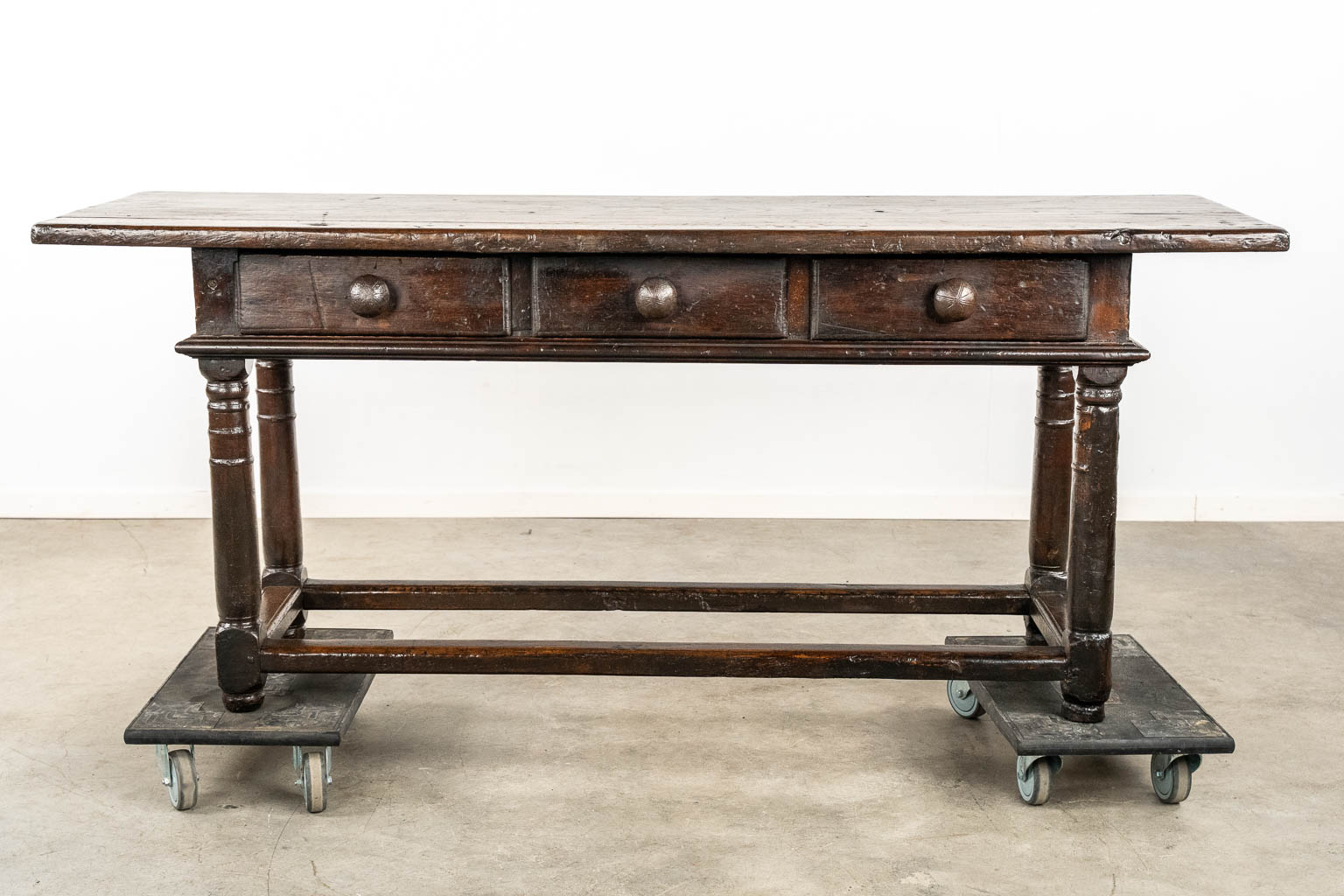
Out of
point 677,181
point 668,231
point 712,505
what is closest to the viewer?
point 668,231

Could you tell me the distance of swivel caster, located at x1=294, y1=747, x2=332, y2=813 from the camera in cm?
268

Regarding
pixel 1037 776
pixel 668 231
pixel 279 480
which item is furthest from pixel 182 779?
pixel 1037 776

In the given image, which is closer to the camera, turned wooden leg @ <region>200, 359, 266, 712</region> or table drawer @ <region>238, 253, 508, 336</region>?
table drawer @ <region>238, 253, 508, 336</region>

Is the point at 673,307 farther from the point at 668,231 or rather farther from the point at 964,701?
the point at 964,701

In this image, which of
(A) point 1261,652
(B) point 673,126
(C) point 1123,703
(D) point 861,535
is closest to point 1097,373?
(C) point 1123,703

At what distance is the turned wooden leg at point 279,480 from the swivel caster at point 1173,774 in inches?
72.4

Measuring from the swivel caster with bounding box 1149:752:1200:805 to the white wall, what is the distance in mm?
2018

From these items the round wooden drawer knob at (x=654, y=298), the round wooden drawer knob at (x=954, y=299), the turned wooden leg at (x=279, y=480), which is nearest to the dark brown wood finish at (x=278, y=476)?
the turned wooden leg at (x=279, y=480)

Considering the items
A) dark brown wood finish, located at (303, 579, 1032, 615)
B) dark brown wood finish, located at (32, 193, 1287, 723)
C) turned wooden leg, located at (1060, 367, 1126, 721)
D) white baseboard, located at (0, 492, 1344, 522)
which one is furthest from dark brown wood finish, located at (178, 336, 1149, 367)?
white baseboard, located at (0, 492, 1344, 522)

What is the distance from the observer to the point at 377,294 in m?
2.52

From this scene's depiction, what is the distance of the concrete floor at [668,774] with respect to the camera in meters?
2.49

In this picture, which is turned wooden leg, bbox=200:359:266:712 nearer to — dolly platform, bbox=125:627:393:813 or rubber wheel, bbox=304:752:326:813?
dolly platform, bbox=125:627:393:813

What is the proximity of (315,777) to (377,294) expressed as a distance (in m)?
0.93

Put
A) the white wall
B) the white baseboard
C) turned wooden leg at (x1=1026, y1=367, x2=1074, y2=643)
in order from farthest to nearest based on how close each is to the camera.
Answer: the white baseboard < the white wall < turned wooden leg at (x1=1026, y1=367, x2=1074, y2=643)
